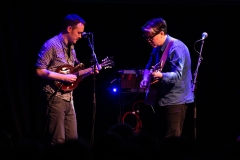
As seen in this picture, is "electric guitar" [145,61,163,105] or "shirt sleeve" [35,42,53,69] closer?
"electric guitar" [145,61,163,105]

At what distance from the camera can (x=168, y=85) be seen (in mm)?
4453

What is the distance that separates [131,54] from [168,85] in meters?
2.28

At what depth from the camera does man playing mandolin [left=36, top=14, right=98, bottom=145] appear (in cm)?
468

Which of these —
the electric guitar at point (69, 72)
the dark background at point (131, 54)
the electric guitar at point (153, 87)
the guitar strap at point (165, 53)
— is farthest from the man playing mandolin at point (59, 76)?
the dark background at point (131, 54)

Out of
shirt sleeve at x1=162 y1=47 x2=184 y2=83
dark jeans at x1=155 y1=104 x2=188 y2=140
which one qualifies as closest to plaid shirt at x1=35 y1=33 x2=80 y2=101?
dark jeans at x1=155 y1=104 x2=188 y2=140

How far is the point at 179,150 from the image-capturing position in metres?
2.85

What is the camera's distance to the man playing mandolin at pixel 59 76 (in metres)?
4.68

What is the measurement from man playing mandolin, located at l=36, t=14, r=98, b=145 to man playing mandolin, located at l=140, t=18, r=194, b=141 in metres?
0.90

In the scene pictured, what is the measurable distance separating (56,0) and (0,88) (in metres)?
1.76

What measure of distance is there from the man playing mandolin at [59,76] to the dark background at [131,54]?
105 centimetres

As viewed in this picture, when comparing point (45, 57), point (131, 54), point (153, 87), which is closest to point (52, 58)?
point (45, 57)

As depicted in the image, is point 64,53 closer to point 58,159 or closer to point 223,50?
point 58,159

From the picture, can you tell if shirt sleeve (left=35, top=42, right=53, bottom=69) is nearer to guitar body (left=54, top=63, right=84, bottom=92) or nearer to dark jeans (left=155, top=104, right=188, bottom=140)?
guitar body (left=54, top=63, right=84, bottom=92)

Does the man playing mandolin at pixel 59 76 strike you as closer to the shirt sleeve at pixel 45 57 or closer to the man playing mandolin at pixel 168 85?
the shirt sleeve at pixel 45 57
